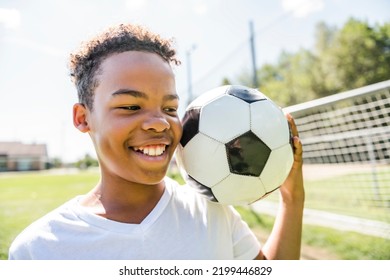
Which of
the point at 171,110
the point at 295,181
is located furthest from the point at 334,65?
the point at 171,110

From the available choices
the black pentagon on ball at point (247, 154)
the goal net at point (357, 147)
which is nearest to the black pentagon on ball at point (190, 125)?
the black pentagon on ball at point (247, 154)

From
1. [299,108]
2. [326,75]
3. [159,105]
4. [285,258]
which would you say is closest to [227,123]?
[159,105]

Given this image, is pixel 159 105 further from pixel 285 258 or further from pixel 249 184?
pixel 285 258

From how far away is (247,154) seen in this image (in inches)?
46.1


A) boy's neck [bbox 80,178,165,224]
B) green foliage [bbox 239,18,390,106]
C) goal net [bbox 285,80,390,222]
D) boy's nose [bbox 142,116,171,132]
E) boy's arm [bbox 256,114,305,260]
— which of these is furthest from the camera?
green foliage [bbox 239,18,390,106]

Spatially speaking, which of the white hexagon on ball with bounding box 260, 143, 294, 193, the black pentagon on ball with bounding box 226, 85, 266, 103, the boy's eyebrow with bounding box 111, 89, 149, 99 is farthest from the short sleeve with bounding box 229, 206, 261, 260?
the boy's eyebrow with bounding box 111, 89, 149, 99

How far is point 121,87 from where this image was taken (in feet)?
3.33

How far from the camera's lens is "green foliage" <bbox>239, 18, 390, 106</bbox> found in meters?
12.1

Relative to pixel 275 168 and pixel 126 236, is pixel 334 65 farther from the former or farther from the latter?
pixel 126 236

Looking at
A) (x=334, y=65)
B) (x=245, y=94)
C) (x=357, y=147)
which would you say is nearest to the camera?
(x=245, y=94)

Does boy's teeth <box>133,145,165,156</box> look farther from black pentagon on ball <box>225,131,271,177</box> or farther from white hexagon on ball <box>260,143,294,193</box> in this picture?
white hexagon on ball <box>260,143,294,193</box>

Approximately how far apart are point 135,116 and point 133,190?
0.26 m

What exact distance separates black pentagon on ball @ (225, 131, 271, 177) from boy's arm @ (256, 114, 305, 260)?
0.15 m
